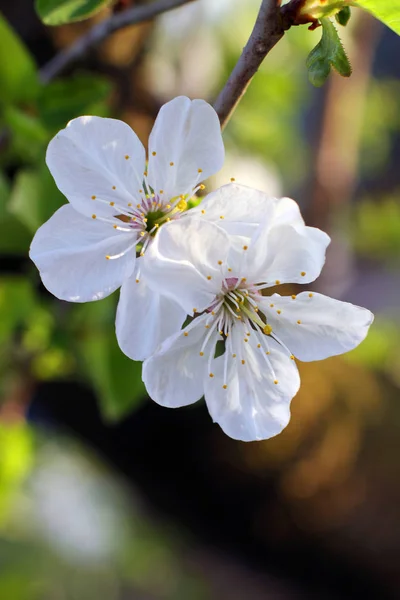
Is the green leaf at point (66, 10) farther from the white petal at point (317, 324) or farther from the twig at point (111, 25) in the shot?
the white petal at point (317, 324)

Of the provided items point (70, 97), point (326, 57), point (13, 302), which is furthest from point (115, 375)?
point (326, 57)

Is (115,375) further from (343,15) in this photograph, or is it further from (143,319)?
(343,15)

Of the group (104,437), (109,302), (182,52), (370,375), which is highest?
(370,375)

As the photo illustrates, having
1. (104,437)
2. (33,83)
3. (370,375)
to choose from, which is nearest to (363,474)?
(370,375)

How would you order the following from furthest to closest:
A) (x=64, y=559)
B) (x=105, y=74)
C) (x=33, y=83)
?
1. (x=64, y=559)
2. (x=105, y=74)
3. (x=33, y=83)

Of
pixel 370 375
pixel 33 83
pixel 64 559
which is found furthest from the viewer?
pixel 64 559

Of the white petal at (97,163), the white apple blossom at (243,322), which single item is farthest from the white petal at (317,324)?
the white petal at (97,163)

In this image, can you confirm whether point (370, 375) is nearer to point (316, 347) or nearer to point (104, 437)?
point (104, 437)
